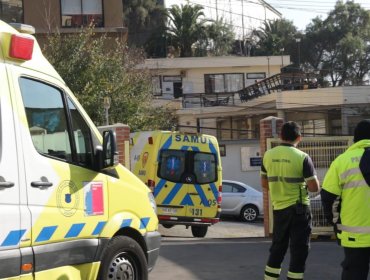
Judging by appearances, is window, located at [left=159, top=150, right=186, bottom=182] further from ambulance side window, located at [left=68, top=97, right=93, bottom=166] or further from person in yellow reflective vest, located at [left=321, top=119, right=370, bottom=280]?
person in yellow reflective vest, located at [left=321, top=119, right=370, bottom=280]

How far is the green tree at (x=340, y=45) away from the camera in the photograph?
58.8 meters

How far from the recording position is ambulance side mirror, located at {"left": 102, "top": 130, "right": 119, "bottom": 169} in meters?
5.25

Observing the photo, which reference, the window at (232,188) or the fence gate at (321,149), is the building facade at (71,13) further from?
the fence gate at (321,149)

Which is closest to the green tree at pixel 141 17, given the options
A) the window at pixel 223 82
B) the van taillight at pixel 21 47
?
the window at pixel 223 82

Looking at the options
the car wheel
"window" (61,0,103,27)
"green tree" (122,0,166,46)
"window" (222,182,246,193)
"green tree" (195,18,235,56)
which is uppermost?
"green tree" (122,0,166,46)

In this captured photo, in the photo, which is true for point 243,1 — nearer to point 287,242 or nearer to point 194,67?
point 194,67

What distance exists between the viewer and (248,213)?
734 inches

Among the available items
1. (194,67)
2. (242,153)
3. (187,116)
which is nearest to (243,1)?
(194,67)

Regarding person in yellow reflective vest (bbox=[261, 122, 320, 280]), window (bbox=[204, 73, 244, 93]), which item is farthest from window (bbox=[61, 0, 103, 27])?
person in yellow reflective vest (bbox=[261, 122, 320, 280])

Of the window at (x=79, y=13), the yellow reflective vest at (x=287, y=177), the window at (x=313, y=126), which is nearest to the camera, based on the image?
the yellow reflective vest at (x=287, y=177)

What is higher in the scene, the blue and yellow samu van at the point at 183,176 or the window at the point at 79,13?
the window at the point at 79,13

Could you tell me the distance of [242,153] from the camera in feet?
90.6

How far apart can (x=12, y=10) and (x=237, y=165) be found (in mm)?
12807

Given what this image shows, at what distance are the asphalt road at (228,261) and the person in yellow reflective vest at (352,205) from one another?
2.64 m
